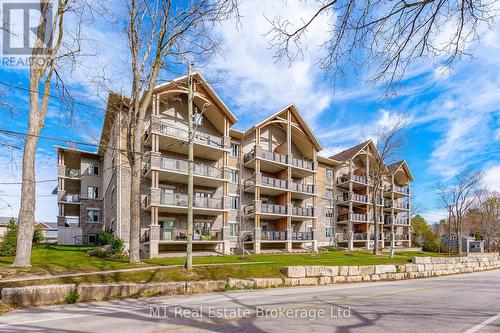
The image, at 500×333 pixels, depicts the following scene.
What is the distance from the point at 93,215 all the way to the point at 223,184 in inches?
633

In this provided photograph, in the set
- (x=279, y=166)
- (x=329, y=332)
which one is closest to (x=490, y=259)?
(x=279, y=166)

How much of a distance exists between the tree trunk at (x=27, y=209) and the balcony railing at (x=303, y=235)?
86.2 feet

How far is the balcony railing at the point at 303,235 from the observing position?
3584 cm

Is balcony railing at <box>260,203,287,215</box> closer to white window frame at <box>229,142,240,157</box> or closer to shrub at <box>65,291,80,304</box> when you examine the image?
white window frame at <box>229,142,240,157</box>

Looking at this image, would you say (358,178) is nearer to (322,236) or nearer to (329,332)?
(322,236)

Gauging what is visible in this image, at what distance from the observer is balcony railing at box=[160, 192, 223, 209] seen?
26.1m

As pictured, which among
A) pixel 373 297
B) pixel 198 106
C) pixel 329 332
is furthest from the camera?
pixel 198 106

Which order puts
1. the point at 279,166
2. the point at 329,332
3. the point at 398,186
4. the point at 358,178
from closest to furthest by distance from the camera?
1. the point at 329,332
2. the point at 279,166
3. the point at 358,178
4. the point at 398,186

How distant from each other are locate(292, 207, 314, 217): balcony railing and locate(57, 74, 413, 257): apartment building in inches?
4.7

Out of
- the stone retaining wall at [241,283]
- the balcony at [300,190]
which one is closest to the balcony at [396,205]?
the balcony at [300,190]

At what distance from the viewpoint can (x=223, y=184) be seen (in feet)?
100

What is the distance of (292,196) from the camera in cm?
3816

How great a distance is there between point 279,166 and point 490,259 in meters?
25.6

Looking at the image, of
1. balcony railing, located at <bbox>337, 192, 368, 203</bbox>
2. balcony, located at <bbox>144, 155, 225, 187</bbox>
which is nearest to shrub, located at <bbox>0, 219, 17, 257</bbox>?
balcony, located at <bbox>144, 155, 225, 187</bbox>
